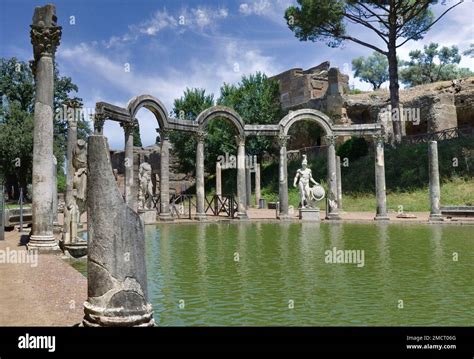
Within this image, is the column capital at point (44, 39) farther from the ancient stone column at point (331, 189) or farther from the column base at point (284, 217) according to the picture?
the ancient stone column at point (331, 189)

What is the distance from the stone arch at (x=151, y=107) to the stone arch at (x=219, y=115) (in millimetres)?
2056

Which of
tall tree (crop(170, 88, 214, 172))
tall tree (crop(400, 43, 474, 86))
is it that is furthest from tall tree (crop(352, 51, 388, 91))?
tall tree (crop(170, 88, 214, 172))

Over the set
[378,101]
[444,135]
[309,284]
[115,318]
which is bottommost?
[309,284]

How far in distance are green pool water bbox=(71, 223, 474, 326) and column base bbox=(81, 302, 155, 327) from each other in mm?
915

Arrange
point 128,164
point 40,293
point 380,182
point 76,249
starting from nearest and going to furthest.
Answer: point 40,293, point 76,249, point 128,164, point 380,182

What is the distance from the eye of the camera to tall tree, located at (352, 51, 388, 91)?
7306cm

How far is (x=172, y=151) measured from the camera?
4600 centimetres

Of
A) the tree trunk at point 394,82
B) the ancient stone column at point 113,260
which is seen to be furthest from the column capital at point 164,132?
the ancient stone column at point 113,260

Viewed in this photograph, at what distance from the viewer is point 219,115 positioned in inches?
978

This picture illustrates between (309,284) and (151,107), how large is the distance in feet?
56.2

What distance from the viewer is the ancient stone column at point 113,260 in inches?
172

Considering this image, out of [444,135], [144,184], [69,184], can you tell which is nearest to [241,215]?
[144,184]

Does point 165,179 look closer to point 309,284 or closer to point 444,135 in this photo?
point 309,284
